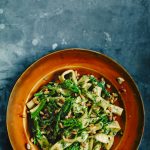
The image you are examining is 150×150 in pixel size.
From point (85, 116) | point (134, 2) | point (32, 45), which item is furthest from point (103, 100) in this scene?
point (134, 2)

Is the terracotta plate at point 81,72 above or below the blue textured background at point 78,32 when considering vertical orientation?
below

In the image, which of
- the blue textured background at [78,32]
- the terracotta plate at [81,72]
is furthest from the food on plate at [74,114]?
the blue textured background at [78,32]

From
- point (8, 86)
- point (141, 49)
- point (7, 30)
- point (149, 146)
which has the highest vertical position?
point (7, 30)

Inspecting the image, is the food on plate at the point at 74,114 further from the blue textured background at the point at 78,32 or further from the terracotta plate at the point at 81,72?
the blue textured background at the point at 78,32

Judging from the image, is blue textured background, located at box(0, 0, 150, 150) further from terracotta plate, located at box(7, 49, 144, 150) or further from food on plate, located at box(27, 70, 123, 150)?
food on plate, located at box(27, 70, 123, 150)

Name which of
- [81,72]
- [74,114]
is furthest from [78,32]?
[74,114]

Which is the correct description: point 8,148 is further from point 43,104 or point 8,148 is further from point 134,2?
point 134,2
